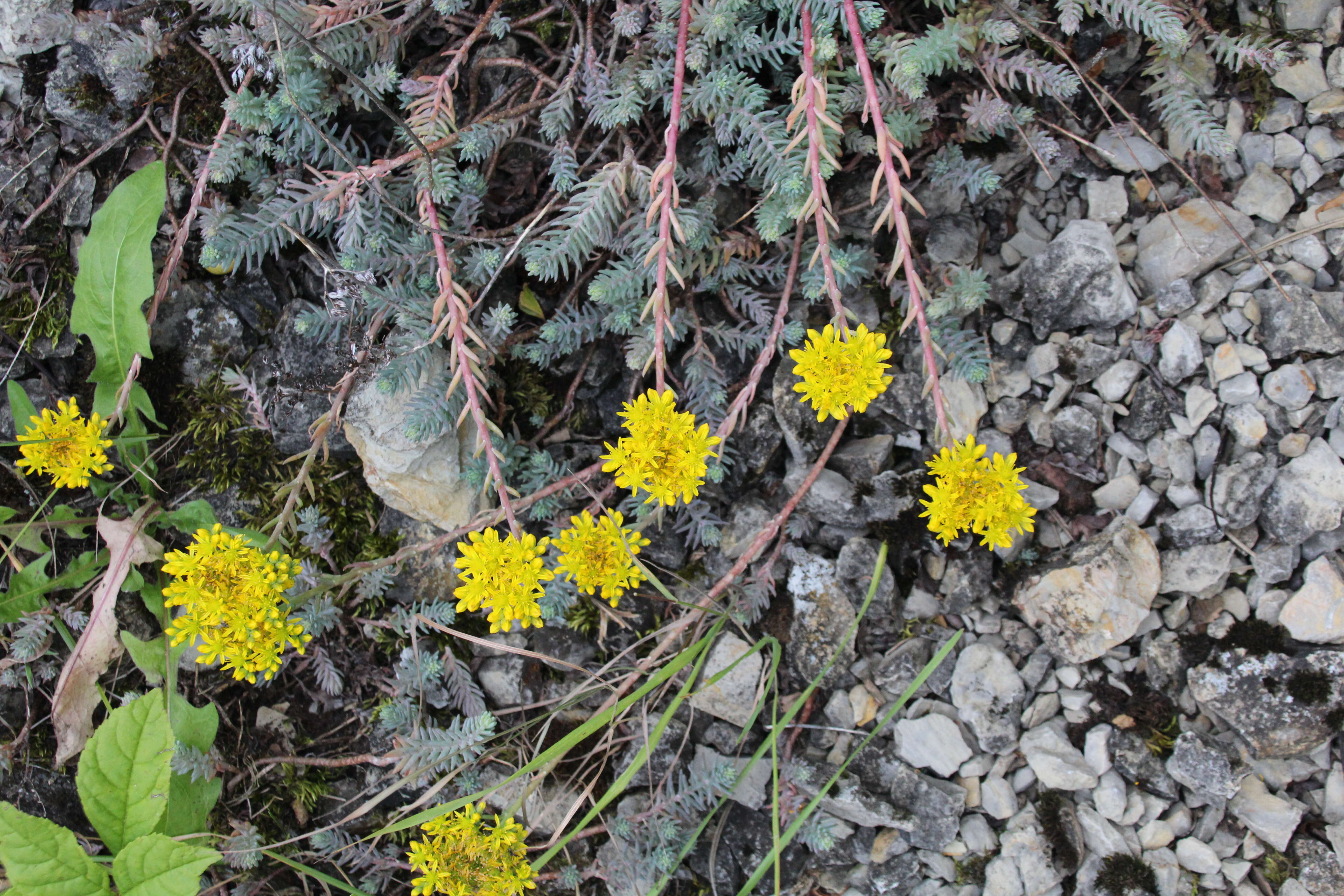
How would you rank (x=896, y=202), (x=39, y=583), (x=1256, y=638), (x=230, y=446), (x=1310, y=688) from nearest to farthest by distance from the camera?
(x=896, y=202)
(x=1310, y=688)
(x=1256, y=638)
(x=39, y=583)
(x=230, y=446)

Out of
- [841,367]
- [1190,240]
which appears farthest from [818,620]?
[1190,240]

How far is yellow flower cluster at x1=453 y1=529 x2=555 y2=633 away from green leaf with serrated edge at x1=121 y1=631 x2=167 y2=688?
61.4 inches

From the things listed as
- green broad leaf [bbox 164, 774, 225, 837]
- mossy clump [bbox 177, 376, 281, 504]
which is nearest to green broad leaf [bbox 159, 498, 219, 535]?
mossy clump [bbox 177, 376, 281, 504]

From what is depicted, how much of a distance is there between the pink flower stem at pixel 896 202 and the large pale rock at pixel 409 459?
1.80 m

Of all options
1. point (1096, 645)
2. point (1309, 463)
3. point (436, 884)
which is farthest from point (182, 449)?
point (1309, 463)

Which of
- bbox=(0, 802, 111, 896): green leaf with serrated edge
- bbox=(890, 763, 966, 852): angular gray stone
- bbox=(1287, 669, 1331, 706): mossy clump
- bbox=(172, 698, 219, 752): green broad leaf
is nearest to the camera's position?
bbox=(0, 802, 111, 896): green leaf with serrated edge

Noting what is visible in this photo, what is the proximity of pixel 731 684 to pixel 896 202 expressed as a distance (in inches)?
76.0

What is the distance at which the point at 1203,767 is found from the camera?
2973mm

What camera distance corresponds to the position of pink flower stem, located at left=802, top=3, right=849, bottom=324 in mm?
2807

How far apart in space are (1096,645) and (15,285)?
466 centimetres

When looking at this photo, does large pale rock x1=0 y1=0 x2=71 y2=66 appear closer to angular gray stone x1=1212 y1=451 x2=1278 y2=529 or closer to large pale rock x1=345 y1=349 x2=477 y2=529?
large pale rock x1=345 y1=349 x2=477 y2=529

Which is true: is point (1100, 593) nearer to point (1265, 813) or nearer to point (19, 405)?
point (1265, 813)

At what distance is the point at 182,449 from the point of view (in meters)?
3.58

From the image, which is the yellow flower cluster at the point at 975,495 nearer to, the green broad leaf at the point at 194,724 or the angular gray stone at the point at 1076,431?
the angular gray stone at the point at 1076,431
